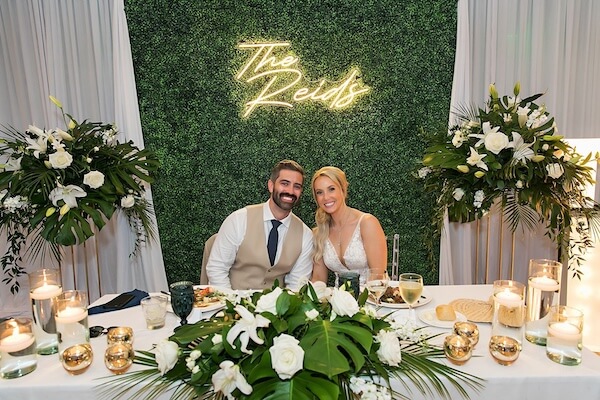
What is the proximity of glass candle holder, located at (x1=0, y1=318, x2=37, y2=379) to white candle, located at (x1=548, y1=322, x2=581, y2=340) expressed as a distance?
1.73m

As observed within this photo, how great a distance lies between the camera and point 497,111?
2510 mm

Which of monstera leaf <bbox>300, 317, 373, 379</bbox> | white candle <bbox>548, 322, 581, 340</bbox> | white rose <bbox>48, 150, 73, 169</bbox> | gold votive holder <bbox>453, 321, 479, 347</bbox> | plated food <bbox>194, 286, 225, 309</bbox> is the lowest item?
plated food <bbox>194, 286, 225, 309</bbox>

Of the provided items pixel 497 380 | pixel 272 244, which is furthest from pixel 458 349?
pixel 272 244

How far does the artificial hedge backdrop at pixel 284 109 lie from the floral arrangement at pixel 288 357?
2.47 metres

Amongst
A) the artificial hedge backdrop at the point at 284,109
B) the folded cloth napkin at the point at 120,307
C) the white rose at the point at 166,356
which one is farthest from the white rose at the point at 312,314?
the artificial hedge backdrop at the point at 284,109

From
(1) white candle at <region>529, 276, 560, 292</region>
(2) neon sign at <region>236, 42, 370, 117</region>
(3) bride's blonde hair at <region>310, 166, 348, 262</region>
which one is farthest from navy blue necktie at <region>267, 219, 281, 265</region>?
(1) white candle at <region>529, 276, 560, 292</region>

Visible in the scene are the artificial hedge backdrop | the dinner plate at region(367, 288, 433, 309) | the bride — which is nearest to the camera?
the dinner plate at region(367, 288, 433, 309)

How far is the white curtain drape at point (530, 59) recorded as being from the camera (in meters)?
3.45

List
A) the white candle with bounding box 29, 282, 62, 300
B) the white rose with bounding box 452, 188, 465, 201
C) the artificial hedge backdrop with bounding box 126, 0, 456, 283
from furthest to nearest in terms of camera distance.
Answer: the artificial hedge backdrop with bounding box 126, 0, 456, 283, the white rose with bounding box 452, 188, 465, 201, the white candle with bounding box 29, 282, 62, 300

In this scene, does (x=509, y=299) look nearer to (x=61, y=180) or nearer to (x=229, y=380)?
(x=229, y=380)

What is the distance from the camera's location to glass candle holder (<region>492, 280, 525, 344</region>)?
143cm

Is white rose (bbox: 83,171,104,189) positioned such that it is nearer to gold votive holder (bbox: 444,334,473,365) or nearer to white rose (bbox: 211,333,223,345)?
white rose (bbox: 211,333,223,345)

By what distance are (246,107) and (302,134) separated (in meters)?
0.54

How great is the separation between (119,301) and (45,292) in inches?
16.8
